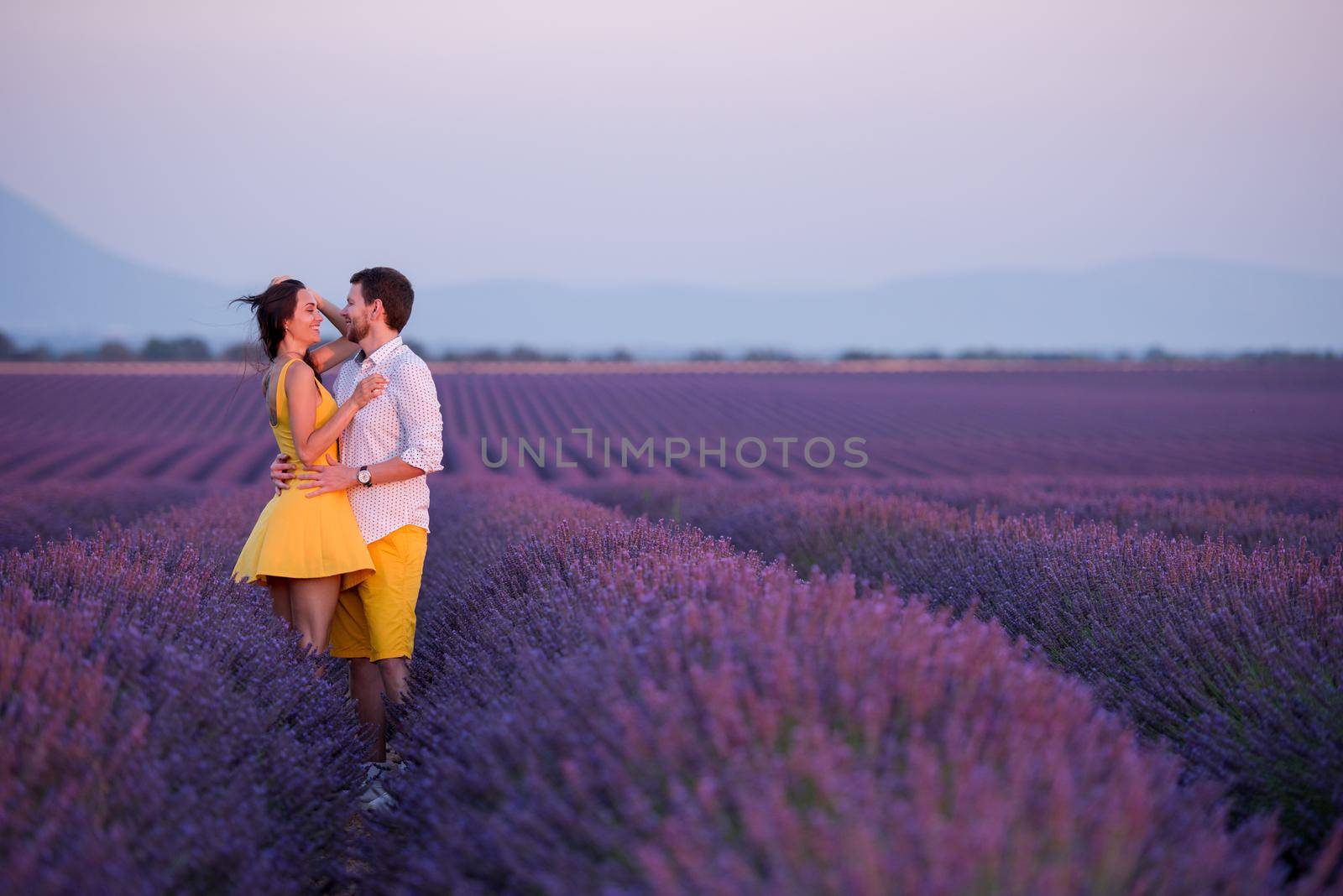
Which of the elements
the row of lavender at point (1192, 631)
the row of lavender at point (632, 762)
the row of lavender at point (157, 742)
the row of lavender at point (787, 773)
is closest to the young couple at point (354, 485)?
the row of lavender at point (157, 742)

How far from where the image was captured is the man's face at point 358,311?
157 inches

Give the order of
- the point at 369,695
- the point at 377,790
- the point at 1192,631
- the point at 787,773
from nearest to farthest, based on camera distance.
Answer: the point at 787,773, the point at 1192,631, the point at 377,790, the point at 369,695

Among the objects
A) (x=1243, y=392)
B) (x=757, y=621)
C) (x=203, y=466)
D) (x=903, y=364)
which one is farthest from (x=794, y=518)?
(x=903, y=364)

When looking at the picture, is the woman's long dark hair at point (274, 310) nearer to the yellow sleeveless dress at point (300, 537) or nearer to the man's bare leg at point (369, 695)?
the yellow sleeveless dress at point (300, 537)

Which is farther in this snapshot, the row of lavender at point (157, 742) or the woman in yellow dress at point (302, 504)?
the woman in yellow dress at point (302, 504)

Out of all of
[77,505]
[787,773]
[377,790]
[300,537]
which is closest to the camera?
[787,773]

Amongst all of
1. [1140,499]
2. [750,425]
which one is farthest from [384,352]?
[750,425]

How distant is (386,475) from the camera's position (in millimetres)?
3867

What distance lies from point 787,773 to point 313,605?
243cm

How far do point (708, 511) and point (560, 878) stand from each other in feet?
22.7

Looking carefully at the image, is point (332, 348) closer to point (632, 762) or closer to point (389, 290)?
point (389, 290)

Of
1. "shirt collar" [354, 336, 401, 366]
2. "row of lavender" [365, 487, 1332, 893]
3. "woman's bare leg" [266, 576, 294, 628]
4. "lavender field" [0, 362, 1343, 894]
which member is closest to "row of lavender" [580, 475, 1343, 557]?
"lavender field" [0, 362, 1343, 894]

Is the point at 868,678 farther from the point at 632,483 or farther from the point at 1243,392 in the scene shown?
the point at 1243,392

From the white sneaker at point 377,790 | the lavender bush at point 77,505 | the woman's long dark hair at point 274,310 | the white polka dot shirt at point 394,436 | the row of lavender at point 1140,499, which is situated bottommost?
the white sneaker at point 377,790
